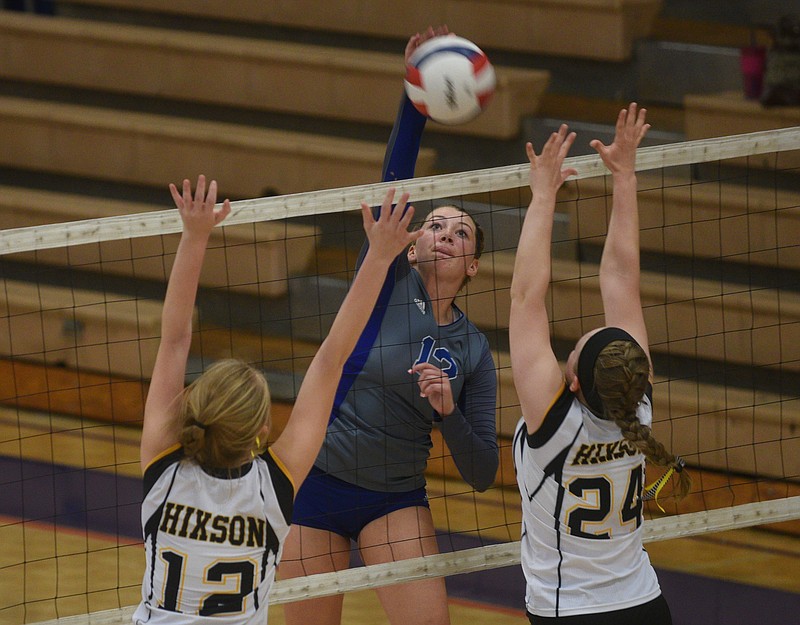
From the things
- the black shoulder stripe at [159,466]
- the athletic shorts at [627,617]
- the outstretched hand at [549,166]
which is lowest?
the athletic shorts at [627,617]

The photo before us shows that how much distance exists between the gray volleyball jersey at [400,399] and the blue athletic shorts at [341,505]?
1.3 inches

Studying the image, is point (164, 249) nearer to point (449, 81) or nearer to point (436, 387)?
point (449, 81)

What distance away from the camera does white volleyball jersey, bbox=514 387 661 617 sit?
326 cm

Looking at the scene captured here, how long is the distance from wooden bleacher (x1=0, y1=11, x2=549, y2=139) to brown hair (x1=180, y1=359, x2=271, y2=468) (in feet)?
18.7

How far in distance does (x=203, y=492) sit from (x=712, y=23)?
7.08 metres

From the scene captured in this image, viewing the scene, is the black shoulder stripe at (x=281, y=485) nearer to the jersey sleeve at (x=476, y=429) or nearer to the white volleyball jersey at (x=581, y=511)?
the white volleyball jersey at (x=581, y=511)

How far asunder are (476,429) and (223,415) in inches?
57.0

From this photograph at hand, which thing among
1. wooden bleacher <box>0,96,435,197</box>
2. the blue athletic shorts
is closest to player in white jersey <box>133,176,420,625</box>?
the blue athletic shorts

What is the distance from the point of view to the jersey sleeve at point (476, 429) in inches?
154

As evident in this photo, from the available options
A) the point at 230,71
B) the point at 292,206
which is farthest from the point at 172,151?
the point at 292,206

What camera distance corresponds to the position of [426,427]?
4.14 metres

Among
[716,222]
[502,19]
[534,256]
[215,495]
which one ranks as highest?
[502,19]

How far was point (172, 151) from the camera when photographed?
29.1 feet

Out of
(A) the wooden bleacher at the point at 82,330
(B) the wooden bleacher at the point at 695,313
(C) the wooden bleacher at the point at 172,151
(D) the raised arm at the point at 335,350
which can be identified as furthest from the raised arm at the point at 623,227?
(A) the wooden bleacher at the point at 82,330
